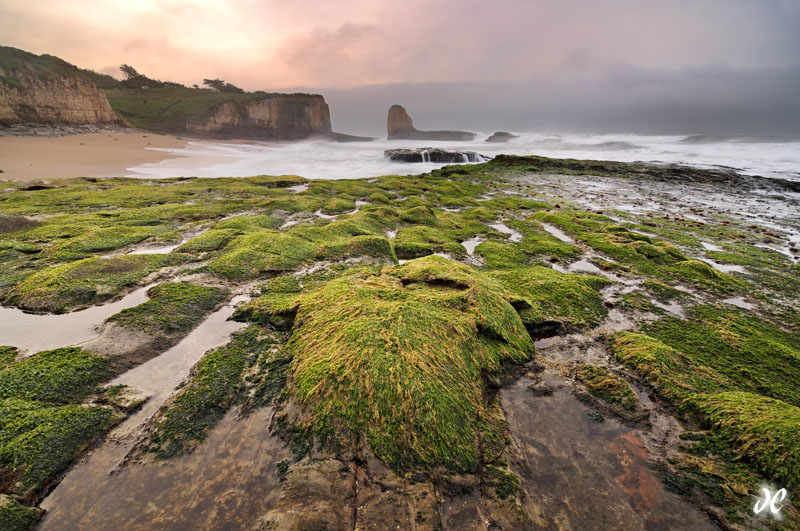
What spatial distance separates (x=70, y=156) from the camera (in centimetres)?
2994

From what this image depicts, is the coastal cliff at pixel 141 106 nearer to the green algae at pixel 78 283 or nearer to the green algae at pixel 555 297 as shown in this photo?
the green algae at pixel 78 283

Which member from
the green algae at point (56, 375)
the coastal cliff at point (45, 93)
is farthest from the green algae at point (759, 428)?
the coastal cliff at point (45, 93)

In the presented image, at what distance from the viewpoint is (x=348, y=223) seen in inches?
450

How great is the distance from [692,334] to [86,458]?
8802 millimetres

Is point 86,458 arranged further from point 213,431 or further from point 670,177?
point 670,177

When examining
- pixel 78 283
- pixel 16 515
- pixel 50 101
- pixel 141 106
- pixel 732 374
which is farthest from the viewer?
pixel 141 106

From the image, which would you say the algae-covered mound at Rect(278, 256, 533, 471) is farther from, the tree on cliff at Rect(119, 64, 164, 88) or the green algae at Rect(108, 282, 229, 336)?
the tree on cliff at Rect(119, 64, 164, 88)

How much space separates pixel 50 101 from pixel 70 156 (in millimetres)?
27680

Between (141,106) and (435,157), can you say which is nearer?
(435,157)

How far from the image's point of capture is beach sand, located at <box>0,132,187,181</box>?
Result: 78.6ft

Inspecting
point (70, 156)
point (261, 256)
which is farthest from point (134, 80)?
point (261, 256)

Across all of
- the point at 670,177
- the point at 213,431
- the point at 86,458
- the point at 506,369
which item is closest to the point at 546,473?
the point at 506,369

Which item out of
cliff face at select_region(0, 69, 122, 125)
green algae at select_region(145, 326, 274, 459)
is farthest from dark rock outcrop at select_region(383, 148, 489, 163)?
cliff face at select_region(0, 69, 122, 125)

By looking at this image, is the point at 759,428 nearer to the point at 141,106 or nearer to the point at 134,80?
the point at 141,106
